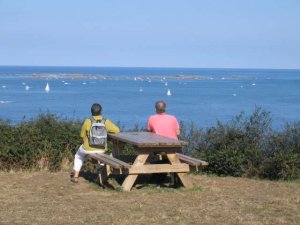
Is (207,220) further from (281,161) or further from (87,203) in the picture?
(281,161)

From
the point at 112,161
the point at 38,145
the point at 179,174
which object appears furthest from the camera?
the point at 38,145

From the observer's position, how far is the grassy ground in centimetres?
671

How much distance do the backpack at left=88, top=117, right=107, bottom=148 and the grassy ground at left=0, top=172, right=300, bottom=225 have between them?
660 millimetres

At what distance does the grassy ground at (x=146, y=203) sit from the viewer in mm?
6715

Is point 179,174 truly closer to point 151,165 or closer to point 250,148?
point 151,165

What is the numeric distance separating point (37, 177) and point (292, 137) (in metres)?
5.01

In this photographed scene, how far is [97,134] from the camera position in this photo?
938 centimetres

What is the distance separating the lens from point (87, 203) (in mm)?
7699

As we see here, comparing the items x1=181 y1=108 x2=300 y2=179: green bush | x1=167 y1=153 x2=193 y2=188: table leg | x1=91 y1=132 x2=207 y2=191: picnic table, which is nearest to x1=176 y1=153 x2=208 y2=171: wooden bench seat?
x1=91 y1=132 x2=207 y2=191: picnic table

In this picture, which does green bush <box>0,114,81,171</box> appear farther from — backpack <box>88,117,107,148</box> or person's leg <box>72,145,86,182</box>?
backpack <box>88,117,107,148</box>

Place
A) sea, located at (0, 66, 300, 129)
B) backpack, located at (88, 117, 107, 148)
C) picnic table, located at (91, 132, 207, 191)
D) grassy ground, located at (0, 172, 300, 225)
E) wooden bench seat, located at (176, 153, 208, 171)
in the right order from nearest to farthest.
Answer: grassy ground, located at (0, 172, 300, 225) < picnic table, located at (91, 132, 207, 191) < wooden bench seat, located at (176, 153, 208, 171) < backpack, located at (88, 117, 107, 148) < sea, located at (0, 66, 300, 129)

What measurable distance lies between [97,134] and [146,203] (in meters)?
1.99

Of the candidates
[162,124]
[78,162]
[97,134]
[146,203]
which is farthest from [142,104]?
[146,203]

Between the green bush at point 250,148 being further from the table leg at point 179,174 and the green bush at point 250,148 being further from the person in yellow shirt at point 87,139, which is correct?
the person in yellow shirt at point 87,139
